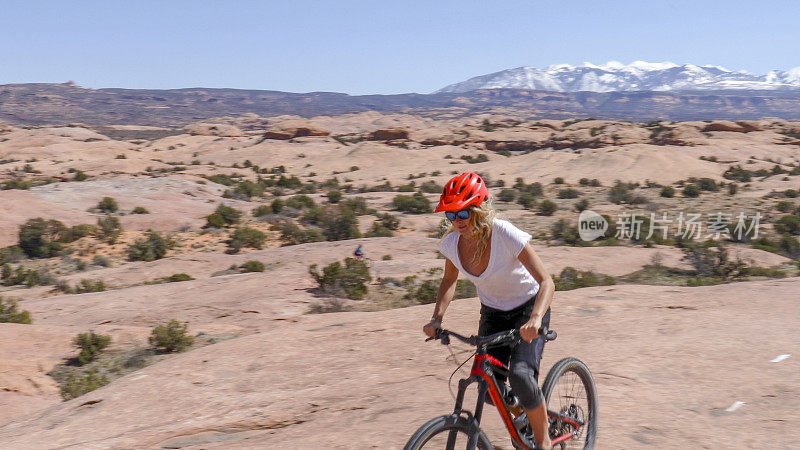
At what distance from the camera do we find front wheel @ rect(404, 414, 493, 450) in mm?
2986

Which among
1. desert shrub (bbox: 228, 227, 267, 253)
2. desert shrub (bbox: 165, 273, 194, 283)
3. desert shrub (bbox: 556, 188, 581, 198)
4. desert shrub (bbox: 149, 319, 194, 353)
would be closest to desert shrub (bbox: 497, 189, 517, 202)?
desert shrub (bbox: 556, 188, 581, 198)

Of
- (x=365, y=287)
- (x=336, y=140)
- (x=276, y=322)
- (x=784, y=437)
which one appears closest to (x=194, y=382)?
(x=276, y=322)

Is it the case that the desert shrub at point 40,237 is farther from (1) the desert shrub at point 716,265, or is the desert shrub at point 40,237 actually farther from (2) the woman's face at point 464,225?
(2) the woman's face at point 464,225

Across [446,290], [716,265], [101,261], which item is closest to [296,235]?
[101,261]

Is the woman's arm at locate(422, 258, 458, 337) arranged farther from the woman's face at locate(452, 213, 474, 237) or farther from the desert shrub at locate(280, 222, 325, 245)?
the desert shrub at locate(280, 222, 325, 245)

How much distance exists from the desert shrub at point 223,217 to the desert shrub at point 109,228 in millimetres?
3439

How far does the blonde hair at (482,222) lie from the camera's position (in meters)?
3.33

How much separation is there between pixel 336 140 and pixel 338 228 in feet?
137

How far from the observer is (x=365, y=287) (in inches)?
526

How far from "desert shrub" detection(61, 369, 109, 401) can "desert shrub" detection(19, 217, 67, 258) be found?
13.9 meters

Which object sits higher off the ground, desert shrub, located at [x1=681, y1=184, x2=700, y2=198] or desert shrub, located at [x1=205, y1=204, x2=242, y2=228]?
desert shrub, located at [x1=681, y1=184, x2=700, y2=198]

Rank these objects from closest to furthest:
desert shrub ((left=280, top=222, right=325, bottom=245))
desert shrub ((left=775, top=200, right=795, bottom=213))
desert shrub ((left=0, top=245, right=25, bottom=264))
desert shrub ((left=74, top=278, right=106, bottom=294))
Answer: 1. desert shrub ((left=74, top=278, right=106, bottom=294))
2. desert shrub ((left=0, top=245, right=25, bottom=264))
3. desert shrub ((left=280, top=222, right=325, bottom=245))
4. desert shrub ((left=775, top=200, right=795, bottom=213))

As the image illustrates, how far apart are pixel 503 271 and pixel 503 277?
0.15 ft

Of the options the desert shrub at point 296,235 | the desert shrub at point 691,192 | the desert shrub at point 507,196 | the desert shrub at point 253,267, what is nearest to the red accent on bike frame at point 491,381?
the desert shrub at point 253,267
